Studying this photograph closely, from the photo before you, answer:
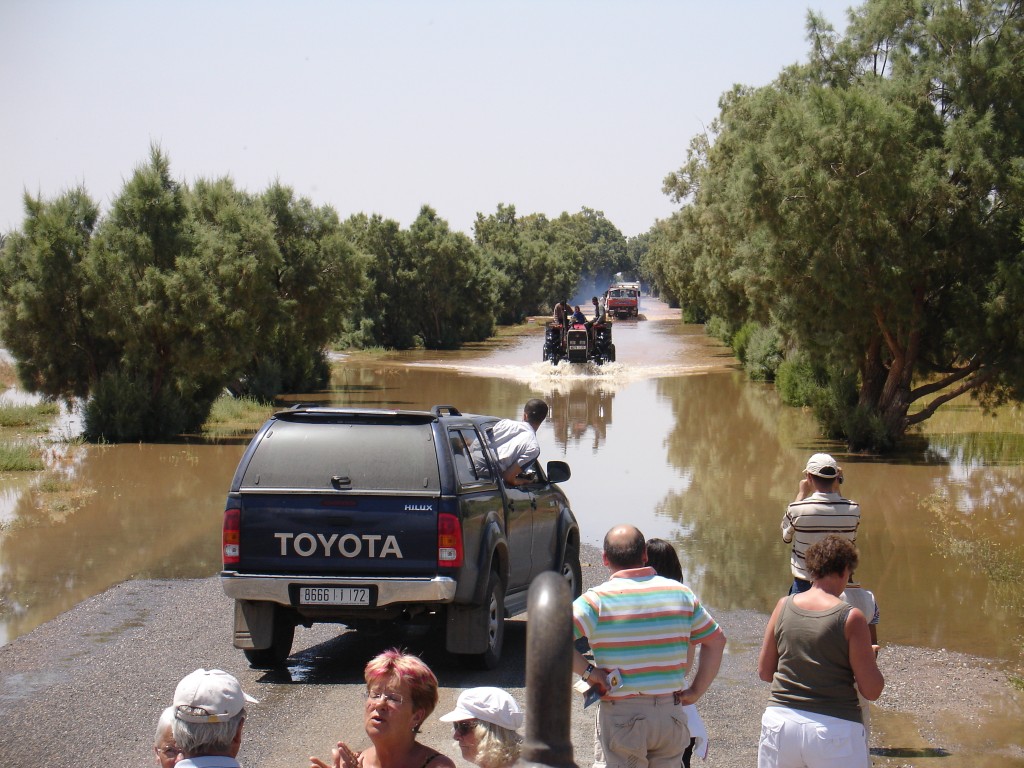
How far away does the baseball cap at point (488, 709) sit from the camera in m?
4.05

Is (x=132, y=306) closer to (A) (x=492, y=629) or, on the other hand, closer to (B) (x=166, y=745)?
(A) (x=492, y=629)

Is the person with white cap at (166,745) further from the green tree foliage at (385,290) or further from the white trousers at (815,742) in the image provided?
the green tree foliage at (385,290)

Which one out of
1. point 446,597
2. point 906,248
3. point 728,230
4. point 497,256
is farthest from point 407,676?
point 497,256

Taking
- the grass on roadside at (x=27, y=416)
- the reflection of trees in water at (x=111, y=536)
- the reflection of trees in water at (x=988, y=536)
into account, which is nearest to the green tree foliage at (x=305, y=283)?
the grass on roadside at (x=27, y=416)

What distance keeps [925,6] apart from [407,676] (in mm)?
22268

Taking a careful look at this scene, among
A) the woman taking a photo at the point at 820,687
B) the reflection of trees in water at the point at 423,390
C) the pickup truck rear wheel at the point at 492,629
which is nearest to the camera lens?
the woman taking a photo at the point at 820,687

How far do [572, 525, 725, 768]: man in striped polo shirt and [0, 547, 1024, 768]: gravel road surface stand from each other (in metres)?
1.98

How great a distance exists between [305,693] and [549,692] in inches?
281

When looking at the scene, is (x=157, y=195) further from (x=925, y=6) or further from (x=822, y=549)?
(x=822, y=549)

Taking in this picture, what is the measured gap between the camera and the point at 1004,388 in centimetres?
2403

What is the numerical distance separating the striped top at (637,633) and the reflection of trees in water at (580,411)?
66.1ft

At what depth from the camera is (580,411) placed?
3391 centimetres

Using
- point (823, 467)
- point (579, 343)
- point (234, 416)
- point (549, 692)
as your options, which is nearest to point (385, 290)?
point (579, 343)

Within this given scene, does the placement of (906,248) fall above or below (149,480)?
above
